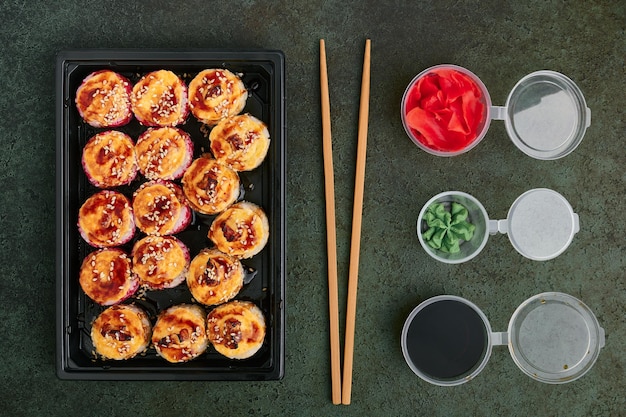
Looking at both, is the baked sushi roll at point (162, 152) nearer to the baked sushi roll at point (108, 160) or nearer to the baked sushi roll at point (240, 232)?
the baked sushi roll at point (108, 160)

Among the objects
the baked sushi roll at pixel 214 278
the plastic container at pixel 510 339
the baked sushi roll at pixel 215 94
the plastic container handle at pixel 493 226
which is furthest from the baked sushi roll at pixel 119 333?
the plastic container handle at pixel 493 226

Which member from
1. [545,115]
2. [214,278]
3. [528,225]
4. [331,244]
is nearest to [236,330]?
[214,278]

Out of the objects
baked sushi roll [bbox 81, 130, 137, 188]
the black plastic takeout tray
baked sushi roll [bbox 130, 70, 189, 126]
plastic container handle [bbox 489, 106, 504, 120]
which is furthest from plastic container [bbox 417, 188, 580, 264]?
baked sushi roll [bbox 81, 130, 137, 188]

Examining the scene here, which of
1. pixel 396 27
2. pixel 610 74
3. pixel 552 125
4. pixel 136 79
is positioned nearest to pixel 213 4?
pixel 136 79

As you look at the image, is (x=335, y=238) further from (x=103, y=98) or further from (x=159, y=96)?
(x=103, y=98)

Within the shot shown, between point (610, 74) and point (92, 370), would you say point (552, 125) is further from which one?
point (92, 370)

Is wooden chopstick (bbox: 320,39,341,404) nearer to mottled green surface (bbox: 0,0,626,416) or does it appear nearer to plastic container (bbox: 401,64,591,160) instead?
mottled green surface (bbox: 0,0,626,416)
